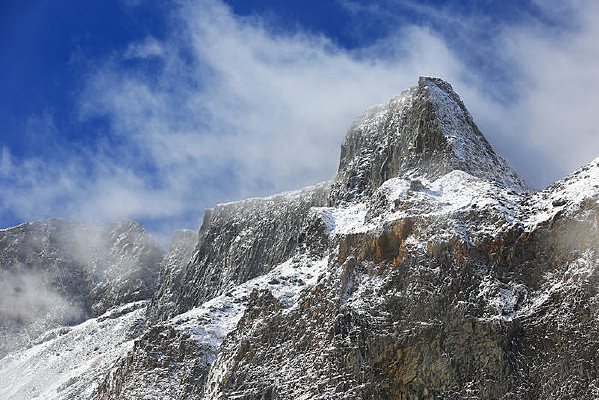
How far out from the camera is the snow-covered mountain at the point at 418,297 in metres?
52.9

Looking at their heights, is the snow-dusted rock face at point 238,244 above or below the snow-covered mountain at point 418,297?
above

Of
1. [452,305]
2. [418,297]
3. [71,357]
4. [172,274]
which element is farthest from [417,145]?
[71,357]

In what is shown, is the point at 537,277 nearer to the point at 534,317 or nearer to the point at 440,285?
the point at 534,317

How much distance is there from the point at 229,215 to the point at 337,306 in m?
93.3

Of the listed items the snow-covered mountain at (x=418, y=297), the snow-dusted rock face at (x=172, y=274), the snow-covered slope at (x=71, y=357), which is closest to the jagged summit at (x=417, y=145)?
the snow-covered mountain at (x=418, y=297)

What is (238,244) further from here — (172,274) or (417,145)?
(417,145)

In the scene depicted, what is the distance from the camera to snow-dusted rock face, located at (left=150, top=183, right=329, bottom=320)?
13312 cm

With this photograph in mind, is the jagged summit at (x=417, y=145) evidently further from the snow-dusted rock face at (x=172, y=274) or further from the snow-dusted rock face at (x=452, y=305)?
the snow-dusted rock face at (x=172, y=274)

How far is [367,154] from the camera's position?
11281 centimetres

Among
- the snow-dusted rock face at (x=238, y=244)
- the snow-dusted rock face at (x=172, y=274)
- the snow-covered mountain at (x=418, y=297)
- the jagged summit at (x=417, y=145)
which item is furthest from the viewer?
the snow-dusted rock face at (x=172, y=274)

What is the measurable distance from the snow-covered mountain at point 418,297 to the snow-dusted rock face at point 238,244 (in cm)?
2198

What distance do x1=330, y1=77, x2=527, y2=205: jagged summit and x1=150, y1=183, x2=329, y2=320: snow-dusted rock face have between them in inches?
668

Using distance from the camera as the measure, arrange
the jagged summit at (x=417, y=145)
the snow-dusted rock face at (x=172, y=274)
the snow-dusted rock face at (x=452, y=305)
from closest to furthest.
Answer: the snow-dusted rock face at (x=452, y=305) → the jagged summit at (x=417, y=145) → the snow-dusted rock face at (x=172, y=274)

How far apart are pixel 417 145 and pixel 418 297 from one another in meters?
35.6
